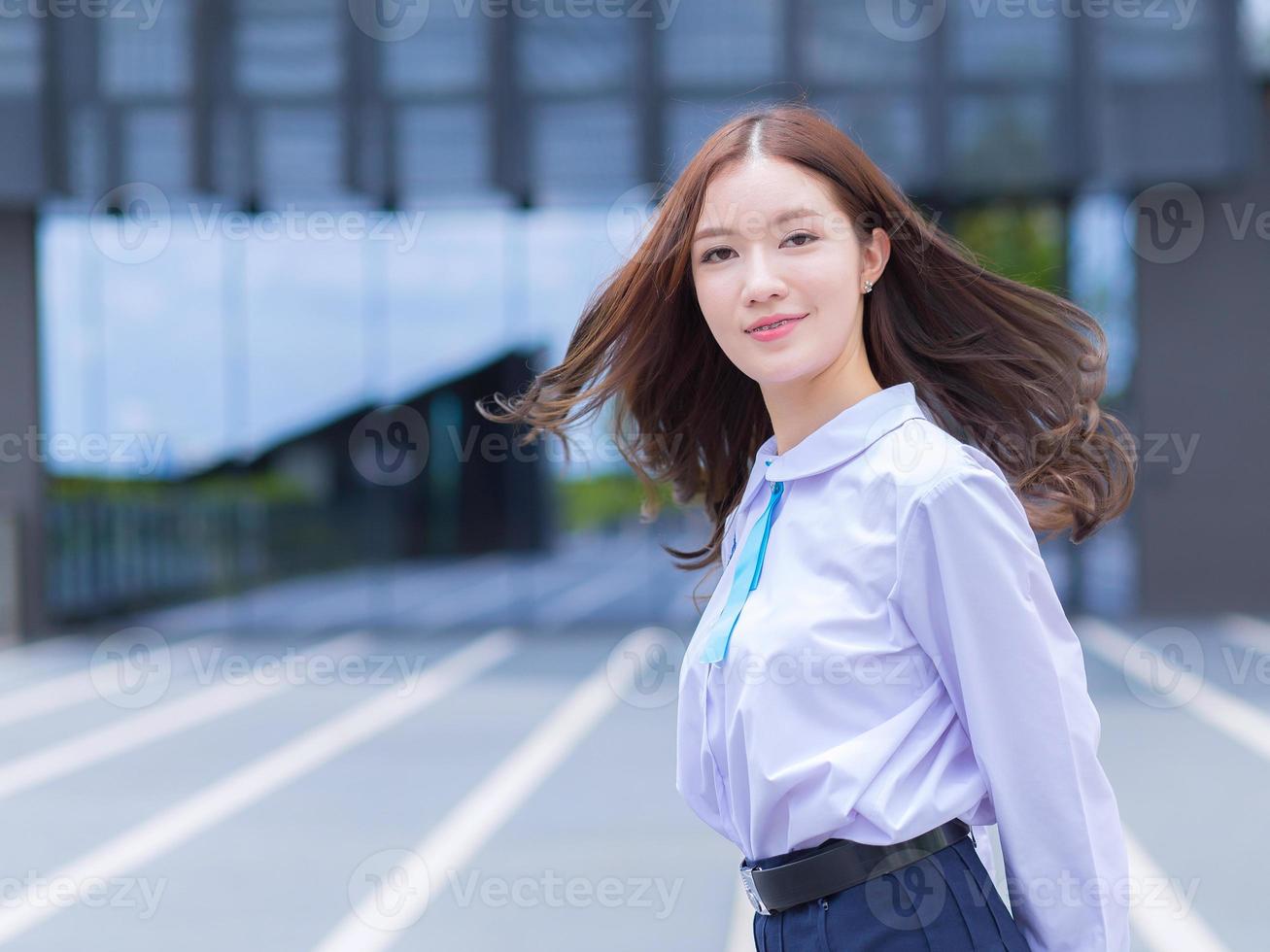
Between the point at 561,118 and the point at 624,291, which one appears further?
the point at 561,118

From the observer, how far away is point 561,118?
346 inches

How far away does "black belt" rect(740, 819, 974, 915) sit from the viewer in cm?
117

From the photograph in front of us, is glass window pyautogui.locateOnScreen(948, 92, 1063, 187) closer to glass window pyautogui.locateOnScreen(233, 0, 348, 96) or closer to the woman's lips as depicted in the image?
glass window pyautogui.locateOnScreen(233, 0, 348, 96)

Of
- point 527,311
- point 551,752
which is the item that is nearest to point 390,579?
point 527,311

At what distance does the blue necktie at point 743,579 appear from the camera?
128 cm

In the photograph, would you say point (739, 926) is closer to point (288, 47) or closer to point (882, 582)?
point (882, 582)

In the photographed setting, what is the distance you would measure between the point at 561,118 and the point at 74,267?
4554 mm

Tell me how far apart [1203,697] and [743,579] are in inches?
236

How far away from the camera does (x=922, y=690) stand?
1184mm

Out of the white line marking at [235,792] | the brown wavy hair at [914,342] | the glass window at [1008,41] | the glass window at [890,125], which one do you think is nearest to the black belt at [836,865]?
the brown wavy hair at [914,342]

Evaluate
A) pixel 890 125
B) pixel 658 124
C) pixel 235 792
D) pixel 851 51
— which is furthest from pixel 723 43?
pixel 235 792

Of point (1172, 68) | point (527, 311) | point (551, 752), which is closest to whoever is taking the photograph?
point (551, 752)

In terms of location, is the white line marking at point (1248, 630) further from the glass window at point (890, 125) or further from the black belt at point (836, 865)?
the black belt at point (836, 865)

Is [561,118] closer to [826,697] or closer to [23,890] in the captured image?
[23,890]
